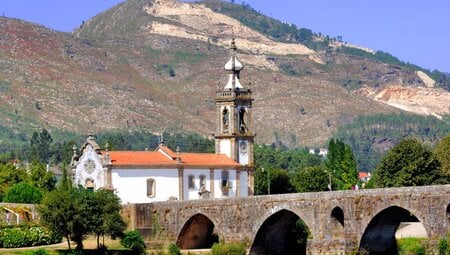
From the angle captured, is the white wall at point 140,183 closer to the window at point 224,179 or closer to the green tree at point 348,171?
the window at point 224,179

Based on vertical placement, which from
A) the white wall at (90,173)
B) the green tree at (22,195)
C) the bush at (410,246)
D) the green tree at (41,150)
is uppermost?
the green tree at (41,150)

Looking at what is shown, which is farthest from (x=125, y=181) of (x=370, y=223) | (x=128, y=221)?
(x=370, y=223)

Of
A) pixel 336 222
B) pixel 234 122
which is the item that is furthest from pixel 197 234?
pixel 336 222

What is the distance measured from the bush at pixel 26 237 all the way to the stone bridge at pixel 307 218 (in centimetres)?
689

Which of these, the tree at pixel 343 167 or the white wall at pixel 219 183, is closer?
the white wall at pixel 219 183

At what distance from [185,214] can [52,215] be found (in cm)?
1155

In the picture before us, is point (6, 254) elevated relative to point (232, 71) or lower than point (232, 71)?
lower

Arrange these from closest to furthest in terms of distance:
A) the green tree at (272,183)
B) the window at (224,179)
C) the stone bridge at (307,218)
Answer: the stone bridge at (307,218)
the window at (224,179)
the green tree at (272,183)

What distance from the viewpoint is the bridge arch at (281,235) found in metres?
82.6

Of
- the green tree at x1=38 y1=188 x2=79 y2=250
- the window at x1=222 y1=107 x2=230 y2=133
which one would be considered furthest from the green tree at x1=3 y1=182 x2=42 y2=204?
the window at x1=222 y1=107 x2=230 y2=133

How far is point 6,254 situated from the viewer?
77.4 metres

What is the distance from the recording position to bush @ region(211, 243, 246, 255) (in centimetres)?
8156

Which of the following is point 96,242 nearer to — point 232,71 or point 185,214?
point 185,214

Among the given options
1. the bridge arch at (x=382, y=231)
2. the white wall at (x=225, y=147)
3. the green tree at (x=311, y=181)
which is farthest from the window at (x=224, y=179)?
the bridge arch at (x=382, y=231)
